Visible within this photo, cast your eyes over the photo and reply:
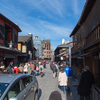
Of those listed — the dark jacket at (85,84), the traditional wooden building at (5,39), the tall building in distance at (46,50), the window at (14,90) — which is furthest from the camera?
the tall building in distance at (46,50)

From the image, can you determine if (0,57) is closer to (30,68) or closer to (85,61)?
(30,68)

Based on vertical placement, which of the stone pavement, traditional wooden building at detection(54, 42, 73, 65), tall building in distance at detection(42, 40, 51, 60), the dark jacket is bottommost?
the stone pavement

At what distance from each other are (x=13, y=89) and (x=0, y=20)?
33.1ft

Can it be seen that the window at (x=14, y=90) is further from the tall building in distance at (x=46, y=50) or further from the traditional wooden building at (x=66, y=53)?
the tall building in distance at (x=46, y=50)

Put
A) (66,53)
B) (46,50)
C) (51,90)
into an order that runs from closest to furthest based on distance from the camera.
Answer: (51,90) < (66,53) < (46,50)

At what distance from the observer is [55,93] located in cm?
309

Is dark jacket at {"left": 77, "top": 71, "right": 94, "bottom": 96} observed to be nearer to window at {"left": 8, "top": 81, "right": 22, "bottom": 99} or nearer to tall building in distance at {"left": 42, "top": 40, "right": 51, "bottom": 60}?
window at {"left": 8, "top": 81, "right": 22, "bottom": 99}

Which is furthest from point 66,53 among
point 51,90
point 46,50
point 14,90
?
point 46,50

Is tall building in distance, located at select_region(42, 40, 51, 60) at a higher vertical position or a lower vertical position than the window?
higher

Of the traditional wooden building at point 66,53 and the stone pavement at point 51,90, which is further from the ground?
the traditional wooden building at point 66,53

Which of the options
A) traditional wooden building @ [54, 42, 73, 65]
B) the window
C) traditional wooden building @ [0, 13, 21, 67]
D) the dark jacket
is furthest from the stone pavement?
traditional wooden building @ [0, 13, 21, 67]

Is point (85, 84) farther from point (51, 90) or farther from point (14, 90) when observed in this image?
point (51, 90)

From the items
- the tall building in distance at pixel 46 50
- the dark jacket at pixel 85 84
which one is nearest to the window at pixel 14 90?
the dark jacket at pixel 85 84

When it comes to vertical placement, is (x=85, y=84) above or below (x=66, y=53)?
below
